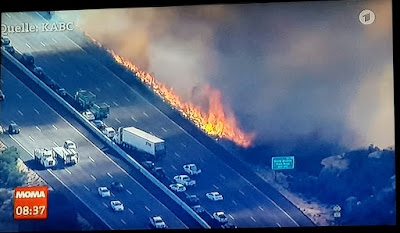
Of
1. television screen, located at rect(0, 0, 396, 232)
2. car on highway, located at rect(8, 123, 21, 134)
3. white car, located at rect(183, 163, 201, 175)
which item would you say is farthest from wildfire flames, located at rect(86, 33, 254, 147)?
car on highway, located at rect(8, 123, 21, 134)

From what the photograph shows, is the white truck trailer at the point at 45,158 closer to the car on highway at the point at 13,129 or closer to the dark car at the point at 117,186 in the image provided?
the car on highway at the point at 13,129

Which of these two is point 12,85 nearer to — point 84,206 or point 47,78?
point 47,78

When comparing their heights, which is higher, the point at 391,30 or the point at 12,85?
the point at 391,30

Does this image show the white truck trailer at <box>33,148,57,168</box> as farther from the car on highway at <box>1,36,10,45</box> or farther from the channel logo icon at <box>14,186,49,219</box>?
the car on highway at <box>1,36,10,45</box>

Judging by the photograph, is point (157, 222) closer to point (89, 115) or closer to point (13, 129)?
point (89, 115)

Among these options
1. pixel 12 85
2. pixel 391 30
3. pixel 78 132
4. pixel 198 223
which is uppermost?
pixel 391 30

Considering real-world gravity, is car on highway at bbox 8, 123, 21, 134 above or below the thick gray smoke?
below

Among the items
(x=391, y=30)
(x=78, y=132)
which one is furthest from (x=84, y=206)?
(x=391, y=30)
